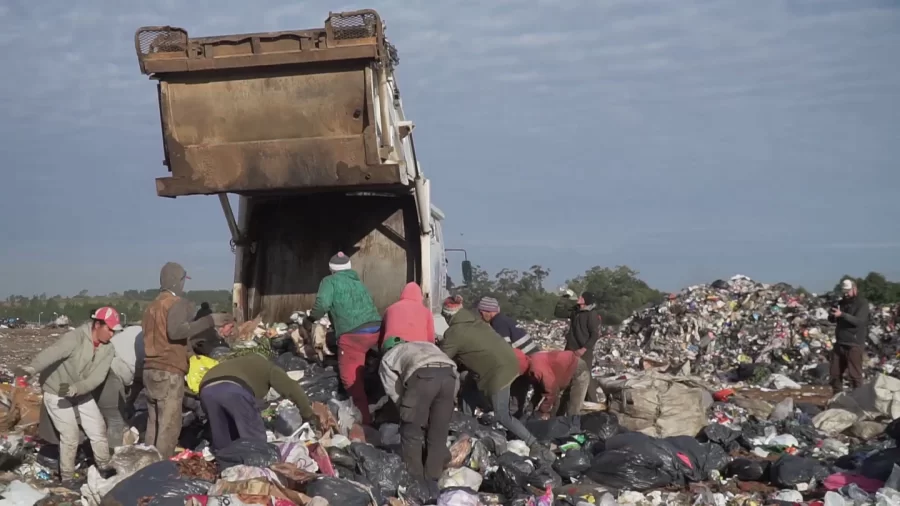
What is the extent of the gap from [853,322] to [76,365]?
8.10 metres

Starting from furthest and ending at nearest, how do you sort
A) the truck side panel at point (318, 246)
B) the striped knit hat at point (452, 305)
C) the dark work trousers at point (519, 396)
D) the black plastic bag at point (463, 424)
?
the truck side panel at point (318, 246), the dark work trousers at point (519, 396), the striped knit hat at point (452, 305), the black plastic bag at point (463, 424)

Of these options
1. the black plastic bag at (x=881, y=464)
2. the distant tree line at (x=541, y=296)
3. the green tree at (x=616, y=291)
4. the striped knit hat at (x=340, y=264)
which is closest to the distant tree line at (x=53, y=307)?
the distant tree line at (x=541, y=296)

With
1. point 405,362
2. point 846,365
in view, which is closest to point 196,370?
point 405,362

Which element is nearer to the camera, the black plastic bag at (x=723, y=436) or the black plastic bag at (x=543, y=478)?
the black plastic bag at (x=543, y=478)

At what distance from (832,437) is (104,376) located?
581 cm

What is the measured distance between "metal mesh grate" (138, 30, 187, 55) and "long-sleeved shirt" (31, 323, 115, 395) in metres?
2.21

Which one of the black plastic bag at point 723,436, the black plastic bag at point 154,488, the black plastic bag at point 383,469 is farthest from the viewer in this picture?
the black plastic bag at point 723,436

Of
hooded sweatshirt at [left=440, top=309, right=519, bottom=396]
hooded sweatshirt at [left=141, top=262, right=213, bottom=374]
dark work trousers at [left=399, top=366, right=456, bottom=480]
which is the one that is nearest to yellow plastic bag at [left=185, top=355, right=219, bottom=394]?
Result: hooded sweatshirt at [left=141, top=262, right=213, bottom=374]

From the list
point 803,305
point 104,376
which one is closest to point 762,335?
point 803,305

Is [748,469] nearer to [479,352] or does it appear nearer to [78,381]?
[479,352]

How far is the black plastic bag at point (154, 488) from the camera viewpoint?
5.09 metres

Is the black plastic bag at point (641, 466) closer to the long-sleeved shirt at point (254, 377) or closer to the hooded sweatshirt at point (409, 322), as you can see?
the hooded sweatshirt at point (409, 322)

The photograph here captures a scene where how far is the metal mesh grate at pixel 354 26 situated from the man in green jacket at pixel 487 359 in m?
2.24

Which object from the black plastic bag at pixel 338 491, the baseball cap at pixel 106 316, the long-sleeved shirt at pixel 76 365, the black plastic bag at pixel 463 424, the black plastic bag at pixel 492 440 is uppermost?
the baseball cap at pixel 106 316
